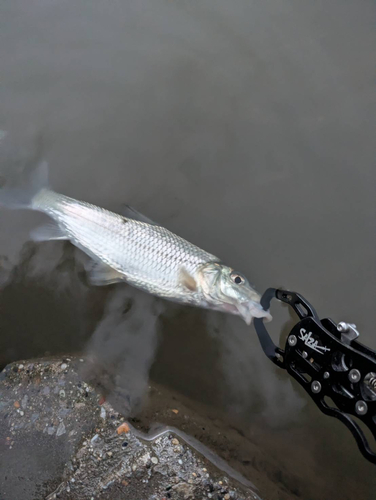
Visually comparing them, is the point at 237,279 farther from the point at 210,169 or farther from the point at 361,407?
the point at 361,407

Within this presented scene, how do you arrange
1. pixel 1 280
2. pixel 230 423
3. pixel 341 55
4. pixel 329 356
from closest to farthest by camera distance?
pixel 329 356 < pixel 230 423 < pixel 1 280 < pixel 341 55

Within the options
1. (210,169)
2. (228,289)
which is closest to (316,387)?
(228,289)

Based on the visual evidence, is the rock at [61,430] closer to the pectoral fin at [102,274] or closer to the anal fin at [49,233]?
the pectoral fin at [102,274]

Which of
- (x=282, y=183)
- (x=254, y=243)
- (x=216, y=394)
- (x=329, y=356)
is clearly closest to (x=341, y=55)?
(x=282, y=183)

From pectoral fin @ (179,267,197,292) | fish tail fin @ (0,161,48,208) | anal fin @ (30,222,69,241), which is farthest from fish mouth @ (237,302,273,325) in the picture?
fish tail fin @ (0,161,48,208)

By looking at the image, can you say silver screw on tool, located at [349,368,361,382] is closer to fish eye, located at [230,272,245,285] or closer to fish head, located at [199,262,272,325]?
fish head, located at [199,262,272,325]

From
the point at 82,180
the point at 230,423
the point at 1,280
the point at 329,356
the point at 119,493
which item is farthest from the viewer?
the point at 82,180

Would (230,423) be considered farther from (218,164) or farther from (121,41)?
(121,41)
